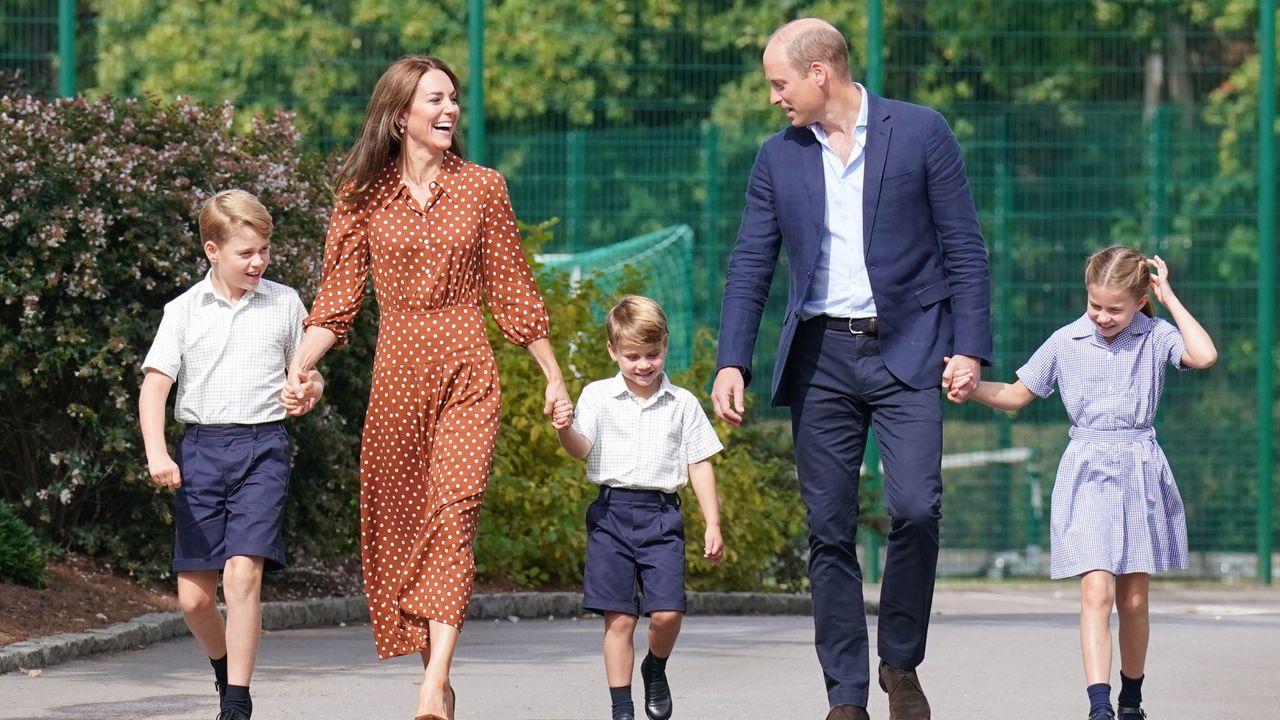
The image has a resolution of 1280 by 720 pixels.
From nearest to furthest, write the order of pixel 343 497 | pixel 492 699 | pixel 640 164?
pixel 492 699
pixel 343 497
pixel 640 164

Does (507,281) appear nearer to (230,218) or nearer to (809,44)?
(230,218)

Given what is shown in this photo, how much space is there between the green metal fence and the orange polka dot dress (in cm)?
723

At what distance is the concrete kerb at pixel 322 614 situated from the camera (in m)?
7.60

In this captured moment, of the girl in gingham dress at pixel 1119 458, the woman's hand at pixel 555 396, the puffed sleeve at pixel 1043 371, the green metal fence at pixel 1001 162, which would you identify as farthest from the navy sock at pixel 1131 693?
the green metal fence at pixel 1001 162

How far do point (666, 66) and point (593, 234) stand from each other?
52.2 inches

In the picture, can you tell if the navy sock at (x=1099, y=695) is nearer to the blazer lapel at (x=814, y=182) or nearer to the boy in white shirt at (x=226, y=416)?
the blazer lapel at (x=814, y=182)

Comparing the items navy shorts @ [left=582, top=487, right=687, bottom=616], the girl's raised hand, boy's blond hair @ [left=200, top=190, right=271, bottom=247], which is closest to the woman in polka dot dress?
boy's blond hair @ [left=200, top=190, right=271, bottom=247]

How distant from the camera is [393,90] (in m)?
6.14

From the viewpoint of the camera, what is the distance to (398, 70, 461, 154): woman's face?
6109 millimetres

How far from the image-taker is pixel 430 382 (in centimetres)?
602

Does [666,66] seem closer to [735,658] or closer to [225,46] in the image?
[225,46]

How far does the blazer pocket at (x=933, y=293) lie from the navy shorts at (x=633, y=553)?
1.02 meters

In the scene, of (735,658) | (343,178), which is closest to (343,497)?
(735,658)

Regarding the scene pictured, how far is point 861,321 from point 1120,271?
0.99 metres
